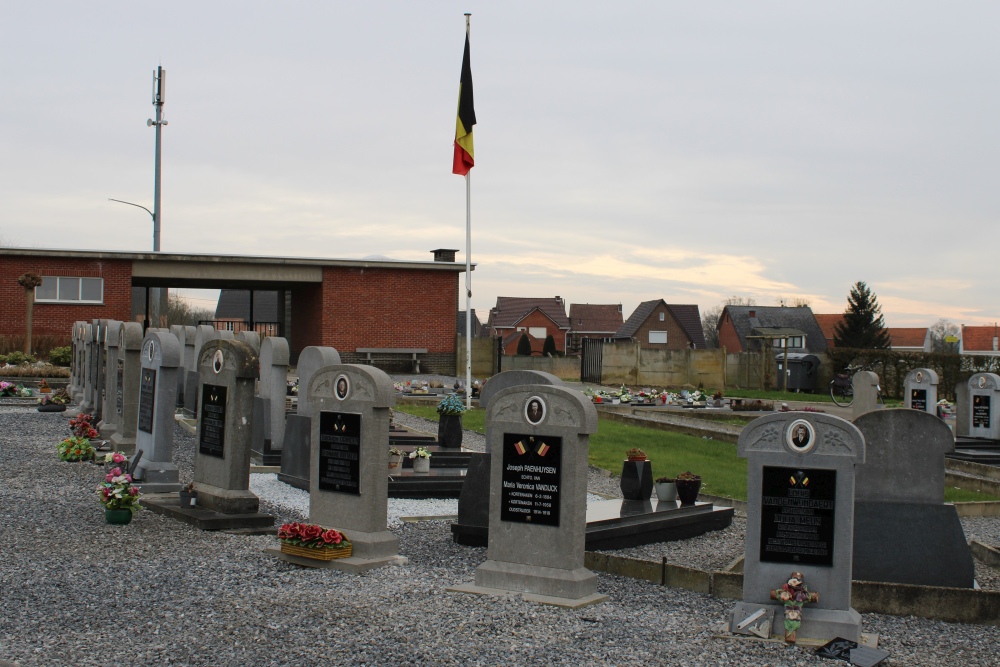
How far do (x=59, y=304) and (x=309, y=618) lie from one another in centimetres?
2980

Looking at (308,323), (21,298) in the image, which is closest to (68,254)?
(21,298)

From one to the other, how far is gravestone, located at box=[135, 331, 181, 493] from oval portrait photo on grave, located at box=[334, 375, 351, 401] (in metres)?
3.66

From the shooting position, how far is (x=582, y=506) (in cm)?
725

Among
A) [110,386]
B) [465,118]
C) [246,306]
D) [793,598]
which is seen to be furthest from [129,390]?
[246,306]

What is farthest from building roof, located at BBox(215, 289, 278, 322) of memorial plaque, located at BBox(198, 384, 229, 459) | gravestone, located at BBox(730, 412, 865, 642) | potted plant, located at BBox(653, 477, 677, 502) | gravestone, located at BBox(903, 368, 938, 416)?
gravestone, located at BBox(730, 412, 865, 642)

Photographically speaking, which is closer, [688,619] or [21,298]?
[688,619]

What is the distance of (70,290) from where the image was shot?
3319cm

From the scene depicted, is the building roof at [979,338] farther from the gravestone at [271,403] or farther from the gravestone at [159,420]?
the gravestone at [159,420]

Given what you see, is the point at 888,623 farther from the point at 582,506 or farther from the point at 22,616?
the point at 22,616

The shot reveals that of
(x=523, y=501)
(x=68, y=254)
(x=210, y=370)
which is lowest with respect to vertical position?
(x=523, y=501)

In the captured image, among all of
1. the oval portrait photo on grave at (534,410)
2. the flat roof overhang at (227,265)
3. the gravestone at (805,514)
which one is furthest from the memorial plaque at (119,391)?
the flat roof overhang at (227,265)

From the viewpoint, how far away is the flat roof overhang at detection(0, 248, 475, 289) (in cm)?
3319

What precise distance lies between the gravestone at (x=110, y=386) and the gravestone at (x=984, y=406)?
15.7 meters

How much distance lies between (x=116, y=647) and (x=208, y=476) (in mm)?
4398
